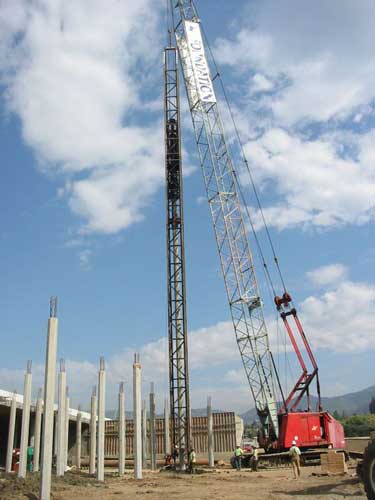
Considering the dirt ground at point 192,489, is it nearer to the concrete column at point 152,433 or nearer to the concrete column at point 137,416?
the concrete column at point 137,416

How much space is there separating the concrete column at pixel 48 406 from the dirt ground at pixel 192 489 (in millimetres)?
729

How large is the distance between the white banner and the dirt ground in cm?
2525

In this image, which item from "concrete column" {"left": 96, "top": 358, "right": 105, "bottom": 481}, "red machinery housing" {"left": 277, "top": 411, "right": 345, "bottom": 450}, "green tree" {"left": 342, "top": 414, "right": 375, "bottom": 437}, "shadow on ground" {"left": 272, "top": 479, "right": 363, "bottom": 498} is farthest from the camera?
"red machinery housing" {"left": 277, "top": 411, "right": 345, "bottom": 450}

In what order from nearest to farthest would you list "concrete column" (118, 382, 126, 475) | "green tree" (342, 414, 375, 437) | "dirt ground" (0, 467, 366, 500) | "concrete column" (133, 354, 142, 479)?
"dirt ground" (0, 467, 366, 500), "green tree" (342, 414, 375, 437), "concrete column" (133, 354, 142, 479), "concrete column" (118, 382, 126, 475)

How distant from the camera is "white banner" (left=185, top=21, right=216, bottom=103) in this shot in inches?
1441

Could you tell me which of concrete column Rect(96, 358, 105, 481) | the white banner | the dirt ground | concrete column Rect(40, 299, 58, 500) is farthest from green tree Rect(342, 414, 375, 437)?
the white banner

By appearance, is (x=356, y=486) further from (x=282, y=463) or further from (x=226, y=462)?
(x=226, y=462)

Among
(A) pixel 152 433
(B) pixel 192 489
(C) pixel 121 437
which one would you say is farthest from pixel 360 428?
(B) pixel 192 489

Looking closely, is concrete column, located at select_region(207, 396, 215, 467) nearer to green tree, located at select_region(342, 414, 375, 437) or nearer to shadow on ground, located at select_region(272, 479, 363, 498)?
green tree, located at select_region(342, 414, 375, 437)

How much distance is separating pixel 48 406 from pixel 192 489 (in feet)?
22.9

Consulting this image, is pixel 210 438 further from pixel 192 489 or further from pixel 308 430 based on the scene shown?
pixel 192 489

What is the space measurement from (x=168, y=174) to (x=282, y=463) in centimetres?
1877

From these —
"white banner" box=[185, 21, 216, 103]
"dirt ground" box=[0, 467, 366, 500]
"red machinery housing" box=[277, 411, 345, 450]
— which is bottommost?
"dirt ground" box=[0, 467, 366, 500]

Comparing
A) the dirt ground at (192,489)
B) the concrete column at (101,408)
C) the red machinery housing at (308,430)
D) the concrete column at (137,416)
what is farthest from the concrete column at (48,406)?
the red machinery housing at (308,430)
